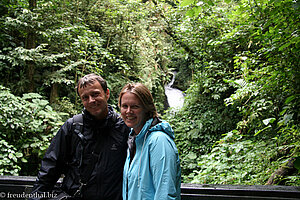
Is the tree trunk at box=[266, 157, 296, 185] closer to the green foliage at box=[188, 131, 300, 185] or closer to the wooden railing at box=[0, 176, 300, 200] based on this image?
the green foliage at box=[188, 131, 300, 185]

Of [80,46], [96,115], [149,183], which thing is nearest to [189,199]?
[149,183]

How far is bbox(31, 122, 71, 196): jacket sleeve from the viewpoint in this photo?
1.79 m

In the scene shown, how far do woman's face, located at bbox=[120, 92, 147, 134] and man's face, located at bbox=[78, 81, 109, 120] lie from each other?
40cm

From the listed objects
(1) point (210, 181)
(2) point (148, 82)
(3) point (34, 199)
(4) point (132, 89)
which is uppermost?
(2) point (148, 82)

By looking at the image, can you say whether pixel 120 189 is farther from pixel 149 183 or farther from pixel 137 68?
pixel 137 68

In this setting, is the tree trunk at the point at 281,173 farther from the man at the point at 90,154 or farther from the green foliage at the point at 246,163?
the man at the point at 90,154

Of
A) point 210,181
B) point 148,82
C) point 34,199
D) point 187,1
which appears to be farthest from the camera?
point 148,82

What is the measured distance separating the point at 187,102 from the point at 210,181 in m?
5.77

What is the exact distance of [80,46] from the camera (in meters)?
7.24

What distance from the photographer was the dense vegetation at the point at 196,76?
3758 mm

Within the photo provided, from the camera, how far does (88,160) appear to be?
5.93 feet

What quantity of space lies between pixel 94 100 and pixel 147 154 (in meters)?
0.77

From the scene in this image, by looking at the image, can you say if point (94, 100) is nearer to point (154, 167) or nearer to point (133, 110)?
point (133, 110)

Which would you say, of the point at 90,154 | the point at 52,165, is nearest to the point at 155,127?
the point at 90,154
